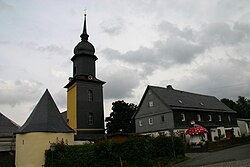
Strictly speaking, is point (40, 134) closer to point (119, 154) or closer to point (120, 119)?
point (119, 154)

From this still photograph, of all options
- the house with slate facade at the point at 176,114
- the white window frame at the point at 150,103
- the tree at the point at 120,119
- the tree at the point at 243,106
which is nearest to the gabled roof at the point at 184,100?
the house with slate facade at the point at 176,114

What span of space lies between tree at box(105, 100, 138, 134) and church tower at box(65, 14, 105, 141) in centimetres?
1510

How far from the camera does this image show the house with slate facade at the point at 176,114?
39.9m

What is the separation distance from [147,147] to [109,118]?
1406 inches

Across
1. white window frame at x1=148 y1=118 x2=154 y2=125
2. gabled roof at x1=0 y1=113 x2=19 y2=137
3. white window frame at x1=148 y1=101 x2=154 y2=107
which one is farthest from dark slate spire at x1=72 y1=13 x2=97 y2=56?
white window frame at x1=148 y1=118 x2=154 y2=125

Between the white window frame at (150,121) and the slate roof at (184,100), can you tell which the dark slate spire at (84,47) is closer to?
the slate roof at (184,100)

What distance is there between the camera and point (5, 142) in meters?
30.3

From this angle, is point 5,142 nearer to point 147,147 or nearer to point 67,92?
point 67,92

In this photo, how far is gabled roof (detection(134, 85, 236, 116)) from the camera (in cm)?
4141

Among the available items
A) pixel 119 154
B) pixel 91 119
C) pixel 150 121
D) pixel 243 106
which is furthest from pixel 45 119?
pixel 243 106

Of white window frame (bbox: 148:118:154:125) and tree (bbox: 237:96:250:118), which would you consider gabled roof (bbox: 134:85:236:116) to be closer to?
white window frame (bbox: 148:118:154:125)

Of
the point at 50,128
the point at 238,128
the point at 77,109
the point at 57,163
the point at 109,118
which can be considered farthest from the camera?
the point at 109,118

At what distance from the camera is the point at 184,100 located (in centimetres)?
4422

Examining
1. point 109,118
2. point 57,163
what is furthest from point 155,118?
point 57,163
